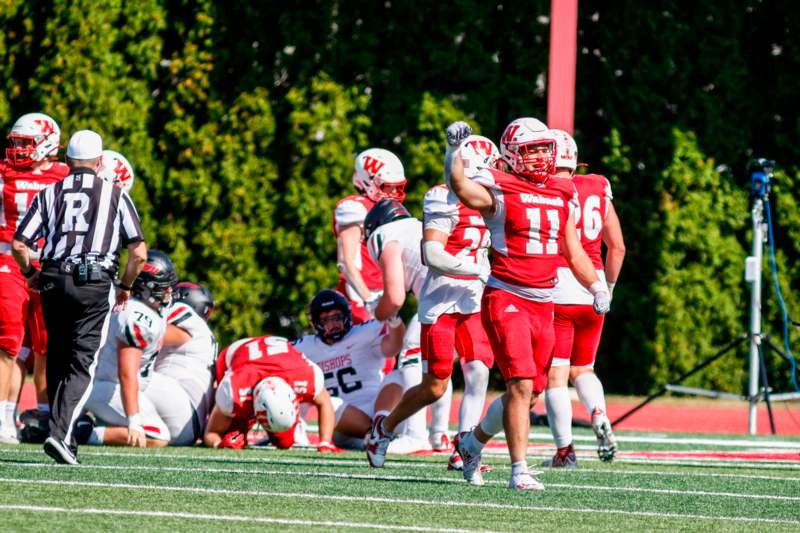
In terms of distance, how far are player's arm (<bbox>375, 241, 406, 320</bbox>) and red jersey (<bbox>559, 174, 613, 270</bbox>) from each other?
3.18ft

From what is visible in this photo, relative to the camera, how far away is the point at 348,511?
5934 millimetres

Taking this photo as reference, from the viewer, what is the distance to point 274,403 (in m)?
9.10

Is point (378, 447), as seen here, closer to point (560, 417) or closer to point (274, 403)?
point (560, 417)

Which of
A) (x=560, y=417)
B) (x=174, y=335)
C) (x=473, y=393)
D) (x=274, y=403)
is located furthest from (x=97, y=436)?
(x=560, y=417)

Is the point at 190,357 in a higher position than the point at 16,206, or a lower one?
lower

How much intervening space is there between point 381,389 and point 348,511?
3549 millimetres

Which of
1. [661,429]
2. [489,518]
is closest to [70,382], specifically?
[489,518]

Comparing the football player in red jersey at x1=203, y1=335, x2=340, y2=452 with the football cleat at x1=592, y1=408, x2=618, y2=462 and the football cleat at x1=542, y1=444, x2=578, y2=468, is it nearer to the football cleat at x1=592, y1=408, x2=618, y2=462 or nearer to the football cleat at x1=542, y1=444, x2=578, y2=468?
the football cleat at x1=542, y1=444, x2=578, y2=468

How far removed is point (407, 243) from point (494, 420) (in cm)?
192

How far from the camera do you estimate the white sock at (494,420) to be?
7289 millimetres

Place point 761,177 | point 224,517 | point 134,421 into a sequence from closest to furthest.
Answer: point 224,517 < point 134,421 < point 761,177

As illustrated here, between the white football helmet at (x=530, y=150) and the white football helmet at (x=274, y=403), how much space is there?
100 inches

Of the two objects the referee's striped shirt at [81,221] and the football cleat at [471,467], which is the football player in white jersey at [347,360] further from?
the football cleat at [471,467]

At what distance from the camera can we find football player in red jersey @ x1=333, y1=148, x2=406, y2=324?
1047 centimetres
